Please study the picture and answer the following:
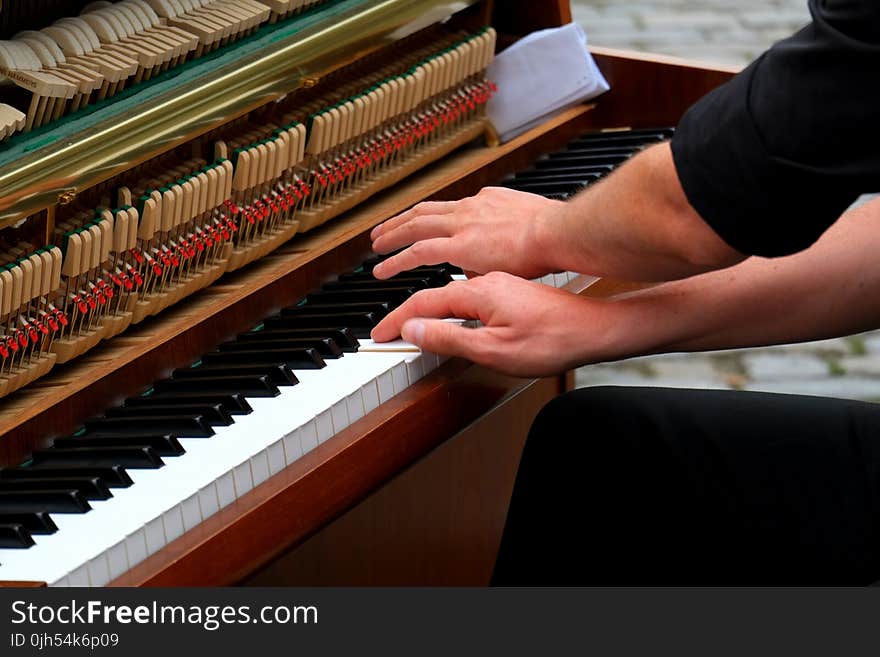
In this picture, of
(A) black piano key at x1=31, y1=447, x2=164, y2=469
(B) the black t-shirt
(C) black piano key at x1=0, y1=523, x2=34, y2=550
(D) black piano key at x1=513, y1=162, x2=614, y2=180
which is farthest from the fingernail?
(D) black piano key at x1=513, y1=162, x2=614, y2=180

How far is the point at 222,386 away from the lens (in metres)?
2.03

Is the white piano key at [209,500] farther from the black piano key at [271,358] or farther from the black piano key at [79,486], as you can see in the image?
the black piano key at [271,358]

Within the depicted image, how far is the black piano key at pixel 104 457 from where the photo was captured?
5.99 ft

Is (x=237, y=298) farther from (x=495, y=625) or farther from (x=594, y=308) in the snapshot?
(x=495, y=625)

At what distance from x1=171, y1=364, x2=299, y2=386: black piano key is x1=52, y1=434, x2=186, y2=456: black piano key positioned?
0.68 feet

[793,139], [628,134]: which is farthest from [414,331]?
[628,134]

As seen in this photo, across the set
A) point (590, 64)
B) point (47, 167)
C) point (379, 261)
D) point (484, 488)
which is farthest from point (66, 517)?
point (590, 64)

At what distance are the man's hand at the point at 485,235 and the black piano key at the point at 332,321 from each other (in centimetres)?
10

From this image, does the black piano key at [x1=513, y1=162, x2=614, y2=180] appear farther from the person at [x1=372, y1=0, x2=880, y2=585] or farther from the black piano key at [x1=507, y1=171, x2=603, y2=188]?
the person at [x1=372, y1=0, x2=880, y2=585]

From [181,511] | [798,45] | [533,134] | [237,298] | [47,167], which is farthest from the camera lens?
[533,134]

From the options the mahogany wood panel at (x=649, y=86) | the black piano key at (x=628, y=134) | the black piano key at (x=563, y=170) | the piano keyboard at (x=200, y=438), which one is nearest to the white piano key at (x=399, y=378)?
the piano keyboard at (x=200, y=438)

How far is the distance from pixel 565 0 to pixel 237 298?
47.6 inches

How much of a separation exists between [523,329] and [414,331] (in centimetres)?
17

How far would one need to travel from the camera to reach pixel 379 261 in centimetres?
251
